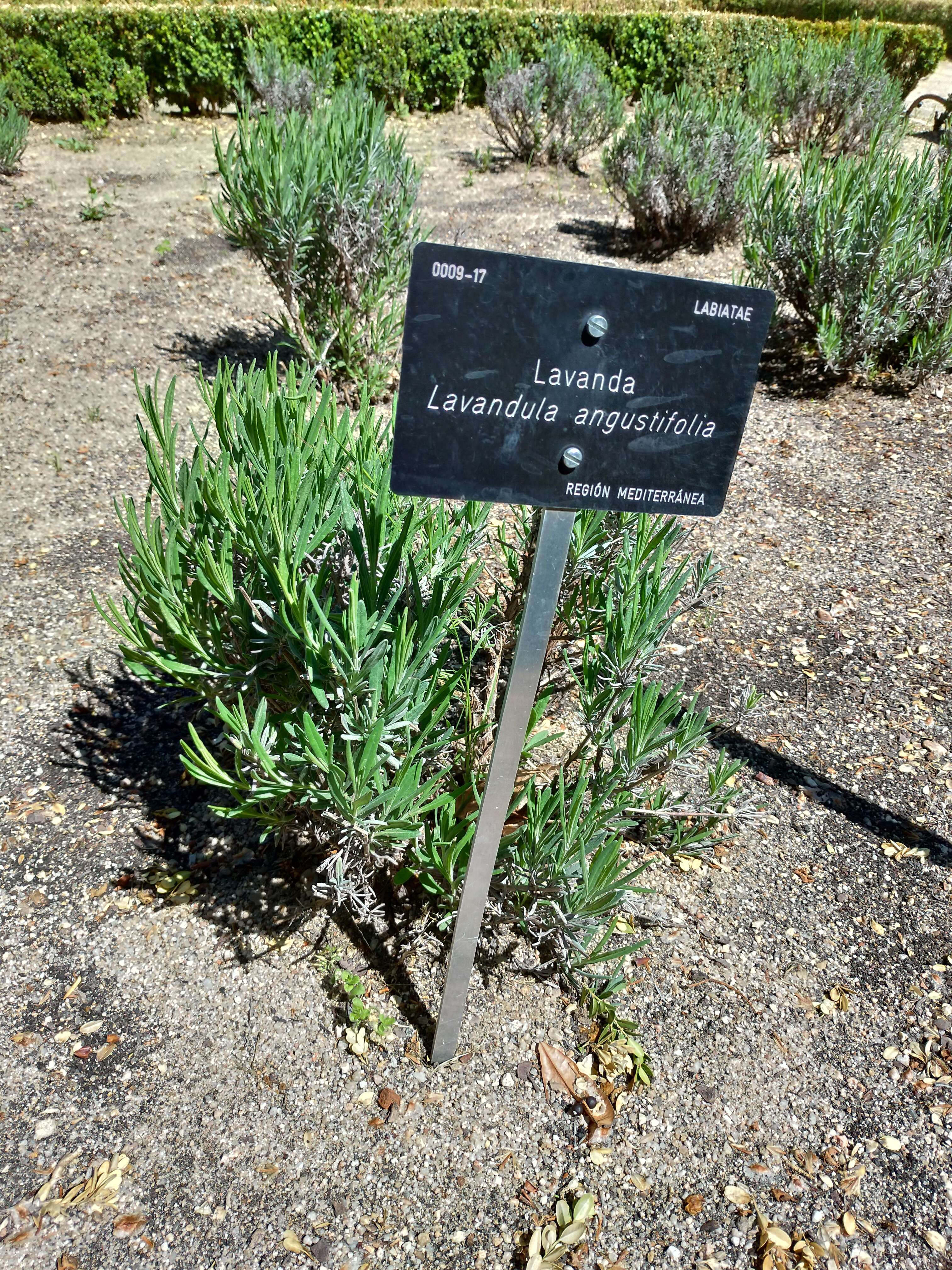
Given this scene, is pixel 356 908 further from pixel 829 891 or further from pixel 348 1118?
pixel 829 891

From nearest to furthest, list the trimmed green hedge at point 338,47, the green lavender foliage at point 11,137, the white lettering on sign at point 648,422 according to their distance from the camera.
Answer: the white lettering on sign at point 648,422 → the green lavender foliage at point 11,137 → the trimmed green hedge at point 338,47

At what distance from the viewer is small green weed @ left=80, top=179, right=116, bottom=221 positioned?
23.2 feet

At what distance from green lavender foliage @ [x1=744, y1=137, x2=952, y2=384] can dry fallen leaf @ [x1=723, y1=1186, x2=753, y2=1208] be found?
170 inches

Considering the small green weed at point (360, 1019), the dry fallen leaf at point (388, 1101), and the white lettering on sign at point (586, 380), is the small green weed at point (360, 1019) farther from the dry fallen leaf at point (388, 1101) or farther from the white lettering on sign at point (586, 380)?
the white lettering on sign at point (586, 380)

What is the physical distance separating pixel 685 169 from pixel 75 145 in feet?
20.9

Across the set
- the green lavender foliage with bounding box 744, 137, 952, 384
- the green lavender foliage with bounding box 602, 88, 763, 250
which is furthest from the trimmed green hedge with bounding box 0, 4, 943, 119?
the green lavender foliage with bounding box 744, 137, 952, 384

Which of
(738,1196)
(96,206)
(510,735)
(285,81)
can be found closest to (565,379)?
(510,735)

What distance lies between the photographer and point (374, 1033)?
206 centimetres

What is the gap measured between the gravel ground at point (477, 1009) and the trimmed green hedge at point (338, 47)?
8700 millimetres

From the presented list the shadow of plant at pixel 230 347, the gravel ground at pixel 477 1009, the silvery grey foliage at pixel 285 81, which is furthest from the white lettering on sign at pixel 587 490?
the silvery grey foliage at pixel 285 81

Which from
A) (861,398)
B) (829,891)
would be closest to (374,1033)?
(829,891)

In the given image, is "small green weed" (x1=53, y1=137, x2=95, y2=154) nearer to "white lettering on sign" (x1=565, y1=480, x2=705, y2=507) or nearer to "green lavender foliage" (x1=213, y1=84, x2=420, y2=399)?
"green lavender foliage" (x1=213, y1=84, x2=420, y2=399)

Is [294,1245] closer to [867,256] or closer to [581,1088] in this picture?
[581,1088]

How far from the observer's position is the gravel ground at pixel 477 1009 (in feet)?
5.82
